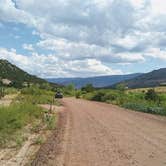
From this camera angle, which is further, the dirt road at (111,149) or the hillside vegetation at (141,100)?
the hillside vegetation at (141,100)

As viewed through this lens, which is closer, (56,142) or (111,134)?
(56,142)

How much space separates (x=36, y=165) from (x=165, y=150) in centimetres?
510

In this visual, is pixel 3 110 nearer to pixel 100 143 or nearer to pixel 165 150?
pixel 100 143

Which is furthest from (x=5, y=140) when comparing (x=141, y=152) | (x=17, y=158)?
(x=141, y=152)

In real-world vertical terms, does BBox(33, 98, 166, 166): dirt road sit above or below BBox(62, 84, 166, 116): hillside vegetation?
below

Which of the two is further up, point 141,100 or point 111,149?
point 141,100

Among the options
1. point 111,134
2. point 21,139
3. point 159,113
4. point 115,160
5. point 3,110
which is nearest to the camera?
point 115,160

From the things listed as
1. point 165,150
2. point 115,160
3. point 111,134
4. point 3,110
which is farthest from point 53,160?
point 3,110

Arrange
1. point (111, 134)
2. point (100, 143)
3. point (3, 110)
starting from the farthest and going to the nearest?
point (3, 110) < point (111, 134) < point (100, 143)

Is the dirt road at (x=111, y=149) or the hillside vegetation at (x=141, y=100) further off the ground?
the hillside vegetation at (x=141, y=100)

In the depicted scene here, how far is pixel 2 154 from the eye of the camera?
13.9m

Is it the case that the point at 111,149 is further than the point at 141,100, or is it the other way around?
the point at 141,100

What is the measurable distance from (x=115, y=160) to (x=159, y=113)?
89.2 ft

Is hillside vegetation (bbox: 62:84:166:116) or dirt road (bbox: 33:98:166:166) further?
hillside vegetation (bbox: 62:84:166:116)
